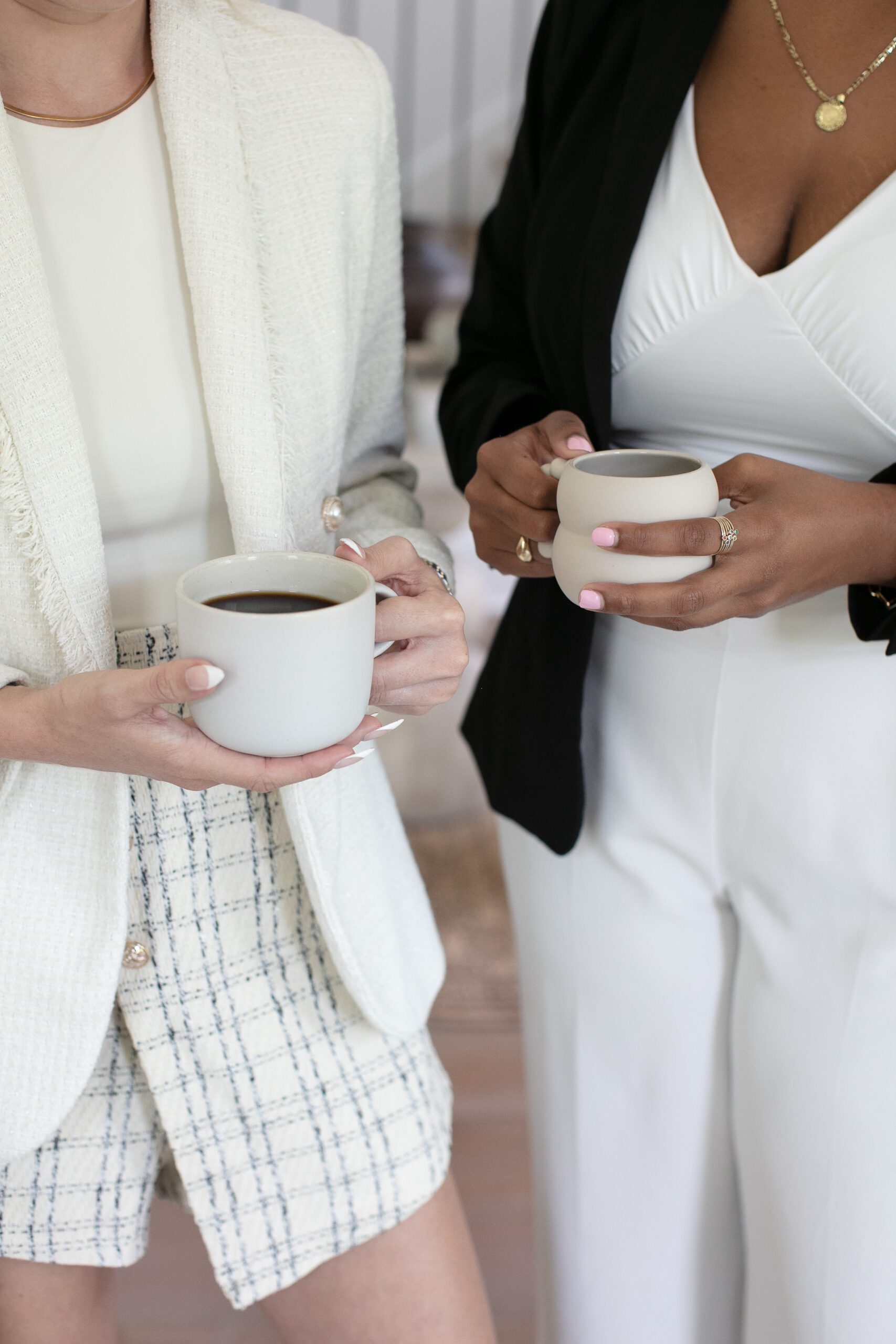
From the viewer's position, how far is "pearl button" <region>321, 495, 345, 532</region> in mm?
958

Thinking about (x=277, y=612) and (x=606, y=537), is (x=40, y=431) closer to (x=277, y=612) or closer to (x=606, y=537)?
(x=277, y=612)

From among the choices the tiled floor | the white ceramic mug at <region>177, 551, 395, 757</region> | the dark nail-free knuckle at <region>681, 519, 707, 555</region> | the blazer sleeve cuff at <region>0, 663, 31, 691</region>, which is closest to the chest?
the dark nail-free knuckle at <region>681, 519, 707, 555</region>

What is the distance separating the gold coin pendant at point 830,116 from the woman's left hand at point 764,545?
30cm

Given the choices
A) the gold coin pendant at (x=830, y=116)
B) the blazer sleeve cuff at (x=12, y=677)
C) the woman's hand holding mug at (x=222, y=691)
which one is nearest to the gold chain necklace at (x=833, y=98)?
the gold coin pendant at (x=830, y=116)

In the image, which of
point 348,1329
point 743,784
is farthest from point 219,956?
point 743,784

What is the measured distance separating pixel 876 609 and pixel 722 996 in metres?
0.41

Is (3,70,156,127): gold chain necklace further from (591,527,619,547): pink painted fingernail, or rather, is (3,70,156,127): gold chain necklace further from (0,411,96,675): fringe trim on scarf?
(591,527,619,547): pink painted fingernail

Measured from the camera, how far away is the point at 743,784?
38.7 inches

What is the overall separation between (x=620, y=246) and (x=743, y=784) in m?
0.46

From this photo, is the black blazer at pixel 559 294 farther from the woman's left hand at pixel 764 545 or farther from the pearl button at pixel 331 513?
the pearl button at pixel 331 513

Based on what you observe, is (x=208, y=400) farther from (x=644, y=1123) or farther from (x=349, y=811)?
(x=644, y=1123)

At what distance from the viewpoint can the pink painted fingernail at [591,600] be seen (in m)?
0.82

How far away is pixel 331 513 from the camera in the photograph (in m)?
0.96

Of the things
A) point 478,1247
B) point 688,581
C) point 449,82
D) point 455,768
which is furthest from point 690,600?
point 449,82
